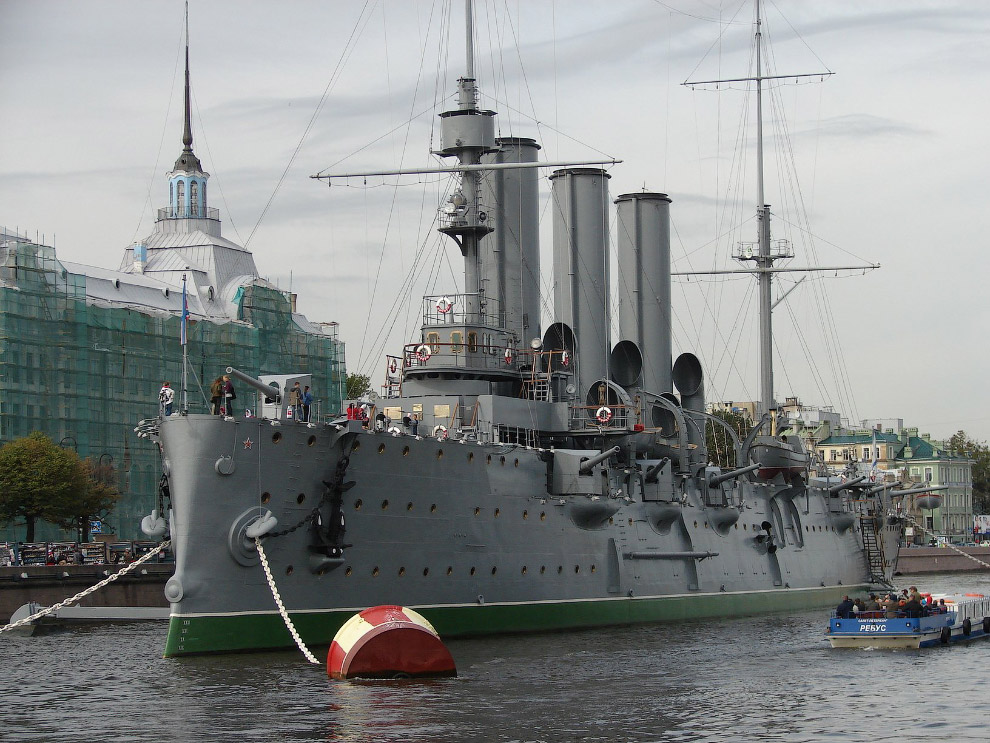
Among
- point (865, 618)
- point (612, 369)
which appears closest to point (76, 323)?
point (612, 369)

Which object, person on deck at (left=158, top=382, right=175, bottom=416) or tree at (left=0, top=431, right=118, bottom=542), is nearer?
person on deck at (left=158, top=382, right=175, bottom=416)

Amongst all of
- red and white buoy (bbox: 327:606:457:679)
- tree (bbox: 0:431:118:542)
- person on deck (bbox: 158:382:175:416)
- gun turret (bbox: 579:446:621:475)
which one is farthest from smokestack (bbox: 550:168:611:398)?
red and white buoy (bbox: 327:606:457:679)

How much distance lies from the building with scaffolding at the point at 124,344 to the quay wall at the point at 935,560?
34.7 m

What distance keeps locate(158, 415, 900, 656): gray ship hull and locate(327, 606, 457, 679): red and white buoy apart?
387 centimetres

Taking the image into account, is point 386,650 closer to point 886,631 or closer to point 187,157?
point 886,631

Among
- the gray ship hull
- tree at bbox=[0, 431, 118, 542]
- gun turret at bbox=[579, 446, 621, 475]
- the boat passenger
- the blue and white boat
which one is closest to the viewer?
the gray ship hull

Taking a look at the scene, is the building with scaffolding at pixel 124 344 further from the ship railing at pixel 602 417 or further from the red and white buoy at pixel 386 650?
the red and white buoy at pixel 386 650

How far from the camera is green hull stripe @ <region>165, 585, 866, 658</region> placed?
1124 inches

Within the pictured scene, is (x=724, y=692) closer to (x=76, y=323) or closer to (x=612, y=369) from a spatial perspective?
(x=612, y=369)

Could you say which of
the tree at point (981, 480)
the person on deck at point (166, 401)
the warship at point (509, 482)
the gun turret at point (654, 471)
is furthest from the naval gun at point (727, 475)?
the tree at point (981, 480)

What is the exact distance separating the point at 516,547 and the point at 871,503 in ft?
91.6

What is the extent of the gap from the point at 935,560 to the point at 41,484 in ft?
178

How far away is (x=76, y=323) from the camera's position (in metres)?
65.2

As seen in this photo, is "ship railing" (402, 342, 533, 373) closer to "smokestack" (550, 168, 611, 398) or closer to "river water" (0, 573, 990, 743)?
"river water" (0, 573, 990, 743)
